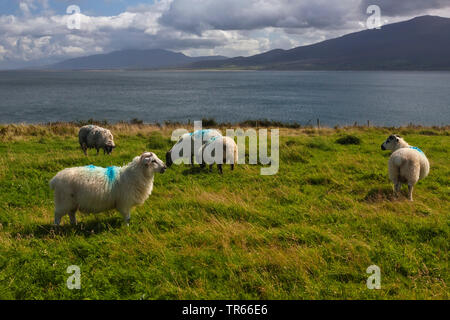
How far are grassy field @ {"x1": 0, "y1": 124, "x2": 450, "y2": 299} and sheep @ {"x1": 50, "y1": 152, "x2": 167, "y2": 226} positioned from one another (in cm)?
41

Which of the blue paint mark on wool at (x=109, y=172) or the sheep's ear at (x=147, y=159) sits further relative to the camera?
the sheep's ear at (x=147, y=159)

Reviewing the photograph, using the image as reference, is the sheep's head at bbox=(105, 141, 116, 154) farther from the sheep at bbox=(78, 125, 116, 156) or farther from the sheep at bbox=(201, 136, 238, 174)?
the sheep at bbox=(201, 136, 238, 174)

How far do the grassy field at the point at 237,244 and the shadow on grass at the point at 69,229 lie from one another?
0.11 ft

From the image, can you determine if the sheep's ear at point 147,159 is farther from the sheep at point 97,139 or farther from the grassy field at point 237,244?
the sheep at point 97,139

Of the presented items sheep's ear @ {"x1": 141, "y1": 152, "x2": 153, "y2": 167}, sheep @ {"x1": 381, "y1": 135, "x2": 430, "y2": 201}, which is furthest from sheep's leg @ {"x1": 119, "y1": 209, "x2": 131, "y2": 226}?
sheep @ {"x1": 381, "y1": 135, "x2": 430, "y2": 201}

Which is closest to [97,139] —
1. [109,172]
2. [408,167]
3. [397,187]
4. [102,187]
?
[109,172]

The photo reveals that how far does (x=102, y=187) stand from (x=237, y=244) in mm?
3580

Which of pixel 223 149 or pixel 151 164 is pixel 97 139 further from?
pixel 151 164

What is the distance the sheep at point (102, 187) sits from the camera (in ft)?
23.8

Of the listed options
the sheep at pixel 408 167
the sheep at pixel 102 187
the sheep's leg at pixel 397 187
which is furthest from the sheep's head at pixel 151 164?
the sheep's leg at pixel 397 187
